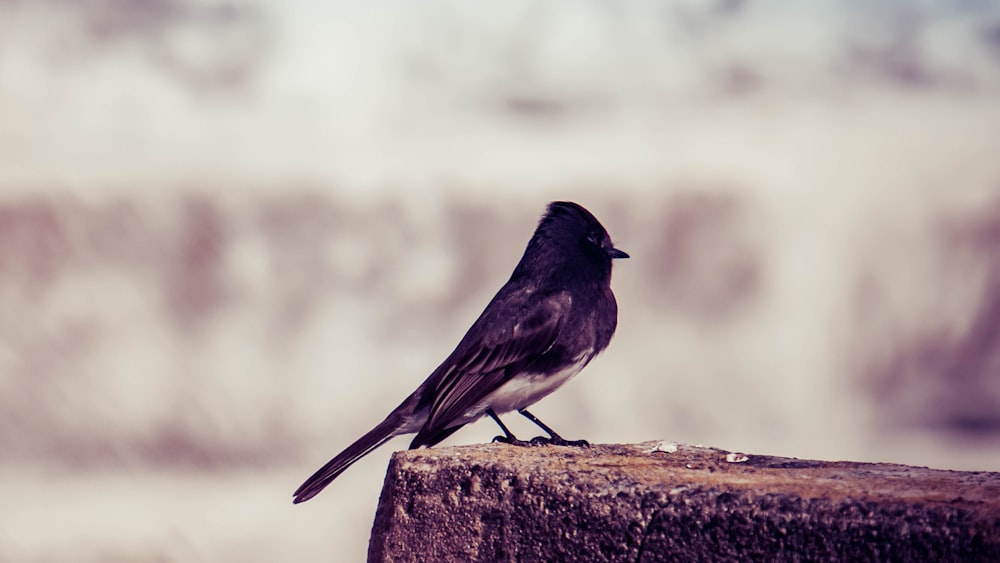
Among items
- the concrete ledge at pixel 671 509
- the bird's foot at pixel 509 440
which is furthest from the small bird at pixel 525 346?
the concrete ledge at pixel 671 509

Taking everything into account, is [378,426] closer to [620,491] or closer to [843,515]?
[620,491]

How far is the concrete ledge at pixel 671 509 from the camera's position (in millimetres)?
2467

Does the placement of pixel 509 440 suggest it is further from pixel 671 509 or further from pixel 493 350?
pixel 671 509

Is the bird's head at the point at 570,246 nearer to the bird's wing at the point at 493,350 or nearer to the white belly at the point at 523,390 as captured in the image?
the bird's wing at the point at 493,350

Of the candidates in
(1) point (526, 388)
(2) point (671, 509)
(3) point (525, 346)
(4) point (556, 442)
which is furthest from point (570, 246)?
(2) point (671, 509)

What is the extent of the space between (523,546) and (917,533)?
1.07 meters

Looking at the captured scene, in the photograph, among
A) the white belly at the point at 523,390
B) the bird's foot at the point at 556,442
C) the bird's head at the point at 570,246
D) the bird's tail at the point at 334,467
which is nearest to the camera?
the bird's foot at the point at 556,442

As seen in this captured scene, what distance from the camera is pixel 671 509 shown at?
2.82 m

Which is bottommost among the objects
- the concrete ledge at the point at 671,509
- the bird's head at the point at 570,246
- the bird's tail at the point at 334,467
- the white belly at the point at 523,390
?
the concrete ledge at the point at 671,509

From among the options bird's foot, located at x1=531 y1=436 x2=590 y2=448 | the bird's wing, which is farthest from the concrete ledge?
the bird's wing

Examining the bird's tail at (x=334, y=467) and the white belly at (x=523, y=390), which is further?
the white belly at (x=523, y=390)

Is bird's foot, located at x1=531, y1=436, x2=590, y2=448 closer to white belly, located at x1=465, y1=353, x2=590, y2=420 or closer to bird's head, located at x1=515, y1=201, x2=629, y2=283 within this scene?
white belly, located at x1=465, y1=353, x2=590, y2=420

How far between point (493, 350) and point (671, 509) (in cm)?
195

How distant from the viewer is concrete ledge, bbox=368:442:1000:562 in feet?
8.09
